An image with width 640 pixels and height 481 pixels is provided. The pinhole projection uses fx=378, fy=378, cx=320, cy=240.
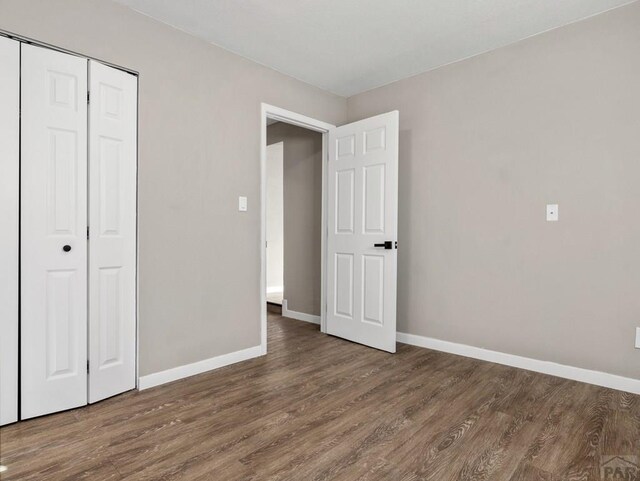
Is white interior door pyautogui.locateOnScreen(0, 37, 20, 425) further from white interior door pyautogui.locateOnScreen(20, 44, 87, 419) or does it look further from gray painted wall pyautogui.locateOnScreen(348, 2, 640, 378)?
gray painted wall pyautogui.locateOnScreen(348, 2, 640, 378)

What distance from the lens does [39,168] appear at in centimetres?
213

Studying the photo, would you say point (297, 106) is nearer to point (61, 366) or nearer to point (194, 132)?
point (194, 132)

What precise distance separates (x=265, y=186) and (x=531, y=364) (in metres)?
2.57

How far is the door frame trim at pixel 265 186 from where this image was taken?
3285 mm

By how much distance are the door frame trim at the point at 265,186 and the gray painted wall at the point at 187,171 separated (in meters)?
0.06

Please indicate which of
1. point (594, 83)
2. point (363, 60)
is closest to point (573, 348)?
point (594, 83)

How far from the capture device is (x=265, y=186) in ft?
10.8

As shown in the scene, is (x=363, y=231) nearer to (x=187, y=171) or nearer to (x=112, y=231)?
(x=187, y=171)

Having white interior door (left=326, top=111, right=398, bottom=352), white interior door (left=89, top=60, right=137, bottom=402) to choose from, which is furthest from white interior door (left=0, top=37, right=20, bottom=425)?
white interior door (left=326, top=111, right=398, bottom=352)

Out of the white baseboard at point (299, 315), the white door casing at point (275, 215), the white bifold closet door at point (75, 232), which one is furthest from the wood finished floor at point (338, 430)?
the white door casing at point (275, 215)

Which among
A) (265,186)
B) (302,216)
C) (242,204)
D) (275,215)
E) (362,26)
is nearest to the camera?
(362,26)

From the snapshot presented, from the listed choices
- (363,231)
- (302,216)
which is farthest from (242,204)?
(302,216)

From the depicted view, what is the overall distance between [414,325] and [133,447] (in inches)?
99.7

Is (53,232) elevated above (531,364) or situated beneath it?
elevated above
